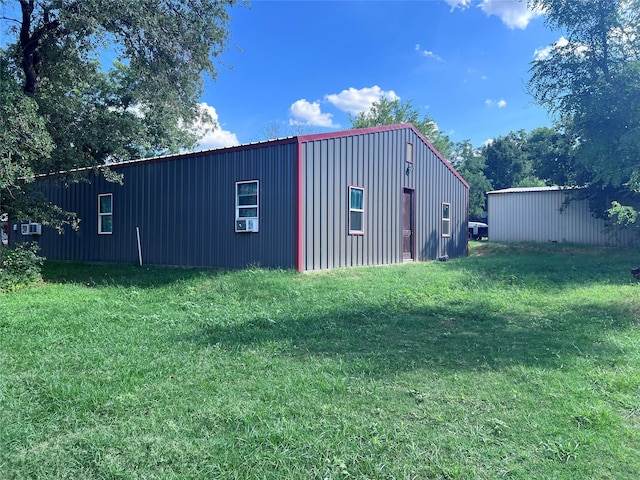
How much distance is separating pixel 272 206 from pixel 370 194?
301 centimetres

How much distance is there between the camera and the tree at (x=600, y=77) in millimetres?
5969

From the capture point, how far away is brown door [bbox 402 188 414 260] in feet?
42.0

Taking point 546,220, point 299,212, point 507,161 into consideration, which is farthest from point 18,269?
point 507,161

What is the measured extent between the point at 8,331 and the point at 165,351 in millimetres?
2303

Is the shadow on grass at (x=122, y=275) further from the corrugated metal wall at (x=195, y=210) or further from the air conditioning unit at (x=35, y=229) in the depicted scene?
the air conditioning unit at (x=35, y=229)

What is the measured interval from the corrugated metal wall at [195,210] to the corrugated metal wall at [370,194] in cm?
59

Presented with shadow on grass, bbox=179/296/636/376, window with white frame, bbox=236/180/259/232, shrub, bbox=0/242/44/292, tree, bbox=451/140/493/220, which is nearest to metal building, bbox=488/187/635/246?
tree, bbox=451/140/493/220

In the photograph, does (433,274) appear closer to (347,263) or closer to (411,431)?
(347,263)

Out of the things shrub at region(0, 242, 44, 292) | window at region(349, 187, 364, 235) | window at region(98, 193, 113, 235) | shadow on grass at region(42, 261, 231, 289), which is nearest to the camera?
shrub at region(0, 242, 44, 292)

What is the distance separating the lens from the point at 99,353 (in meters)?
4.20

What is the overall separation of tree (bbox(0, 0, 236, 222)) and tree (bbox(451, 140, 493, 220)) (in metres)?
28.8

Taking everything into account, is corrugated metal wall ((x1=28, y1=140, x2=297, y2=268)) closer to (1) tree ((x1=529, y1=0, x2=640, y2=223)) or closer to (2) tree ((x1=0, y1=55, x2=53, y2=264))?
(2) tree ((x1=0, y1=55, x2=53, y2=264))

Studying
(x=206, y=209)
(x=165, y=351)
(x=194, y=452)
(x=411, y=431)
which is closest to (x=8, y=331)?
(x=165, y=351)

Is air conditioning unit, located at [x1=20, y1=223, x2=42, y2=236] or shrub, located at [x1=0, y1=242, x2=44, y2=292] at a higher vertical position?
air conditioning unit, located at [x1=20, y1=223, x2=42, y2=236]
